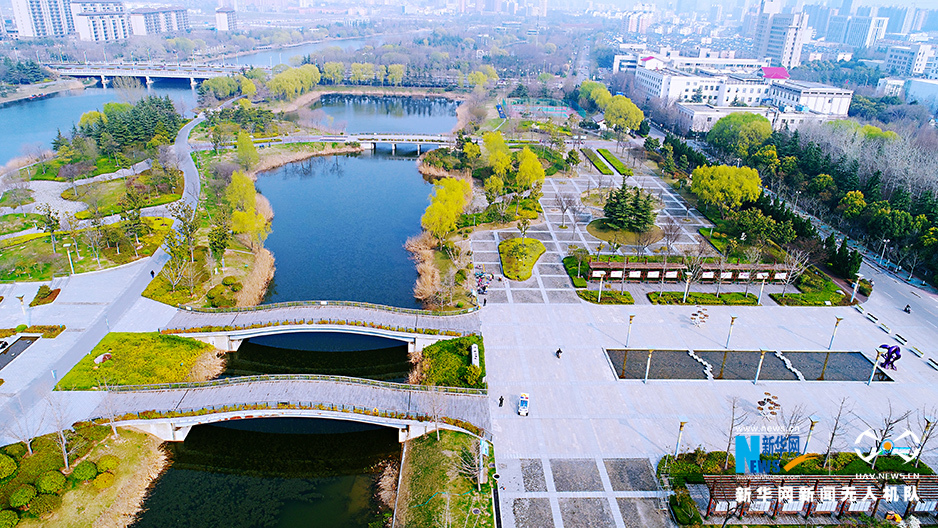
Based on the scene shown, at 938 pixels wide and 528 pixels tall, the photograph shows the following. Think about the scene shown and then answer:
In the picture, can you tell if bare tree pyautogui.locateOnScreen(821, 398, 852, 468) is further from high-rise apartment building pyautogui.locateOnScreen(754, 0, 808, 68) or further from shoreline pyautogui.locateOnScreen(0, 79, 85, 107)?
high-rise apartment building pyautogui.locateOnScreen(754, 0, 808, 68)

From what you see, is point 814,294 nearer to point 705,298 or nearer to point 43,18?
point 705,298

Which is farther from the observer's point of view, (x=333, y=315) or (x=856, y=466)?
(x=333, y=315)

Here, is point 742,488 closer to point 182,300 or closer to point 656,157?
point 182,300

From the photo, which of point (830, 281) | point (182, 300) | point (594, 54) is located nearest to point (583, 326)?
point (830, 281)

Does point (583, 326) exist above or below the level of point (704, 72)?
below

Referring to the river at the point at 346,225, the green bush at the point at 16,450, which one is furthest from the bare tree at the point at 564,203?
the green bush at the point at 16,450

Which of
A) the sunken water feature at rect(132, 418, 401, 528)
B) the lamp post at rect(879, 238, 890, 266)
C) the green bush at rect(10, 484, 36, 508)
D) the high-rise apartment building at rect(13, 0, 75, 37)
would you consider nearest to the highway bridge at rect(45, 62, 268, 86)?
the high-rise apartment building at rect(13, 0, 75, 37)

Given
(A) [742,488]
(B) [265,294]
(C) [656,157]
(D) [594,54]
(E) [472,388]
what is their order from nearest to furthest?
1. (A) [742,488]
2. (E) [472,388]
3. (B) [265,294]
4. (C) [656,157]
5. (D) [594,54]

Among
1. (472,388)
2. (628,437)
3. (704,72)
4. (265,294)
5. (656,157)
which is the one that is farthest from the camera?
(704,72)
